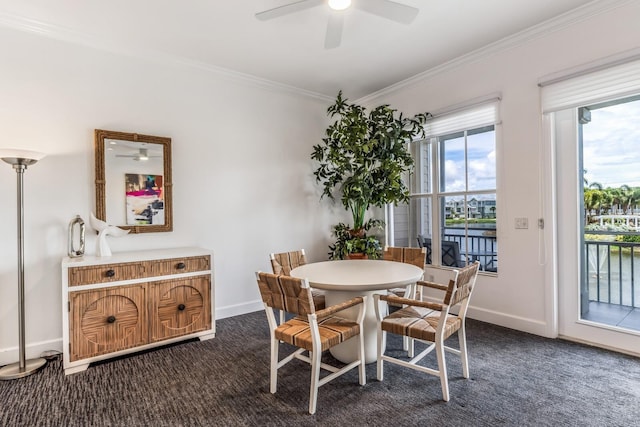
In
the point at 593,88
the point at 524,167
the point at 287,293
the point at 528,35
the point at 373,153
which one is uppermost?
the point at 528,35

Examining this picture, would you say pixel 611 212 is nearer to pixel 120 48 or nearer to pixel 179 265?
pixel 179 265

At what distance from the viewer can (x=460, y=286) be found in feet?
6.90

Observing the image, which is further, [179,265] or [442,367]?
[179,265]

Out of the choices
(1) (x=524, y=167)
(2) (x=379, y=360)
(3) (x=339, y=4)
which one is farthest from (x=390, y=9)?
(2) (x=379, y=360)

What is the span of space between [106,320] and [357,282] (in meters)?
2.03

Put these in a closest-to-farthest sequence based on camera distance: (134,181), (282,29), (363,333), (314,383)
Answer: (314,383) < (363,333) < (282,29) < (134,181)

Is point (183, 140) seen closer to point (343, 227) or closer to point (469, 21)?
point (343, 227)

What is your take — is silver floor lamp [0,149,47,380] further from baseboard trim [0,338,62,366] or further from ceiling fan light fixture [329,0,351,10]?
ceiling fan light fixture [329,0,351,10]

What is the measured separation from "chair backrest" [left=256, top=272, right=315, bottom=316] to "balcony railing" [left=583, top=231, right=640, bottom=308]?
263 centimetres

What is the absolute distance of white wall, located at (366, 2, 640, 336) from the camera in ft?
9.62

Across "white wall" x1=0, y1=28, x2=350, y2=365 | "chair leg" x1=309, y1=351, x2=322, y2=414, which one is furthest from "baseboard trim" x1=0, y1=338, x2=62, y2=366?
"chair leg" x1=309, y1=351, x2=322, y2=414

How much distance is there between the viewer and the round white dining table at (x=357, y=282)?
2.24m

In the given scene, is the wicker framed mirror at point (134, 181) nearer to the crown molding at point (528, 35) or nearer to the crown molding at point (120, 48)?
the crown molding at point (120, 48)

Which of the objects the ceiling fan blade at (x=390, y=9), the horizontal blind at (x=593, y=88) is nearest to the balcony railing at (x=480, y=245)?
the horizontal blind at (x=593, y=88)
